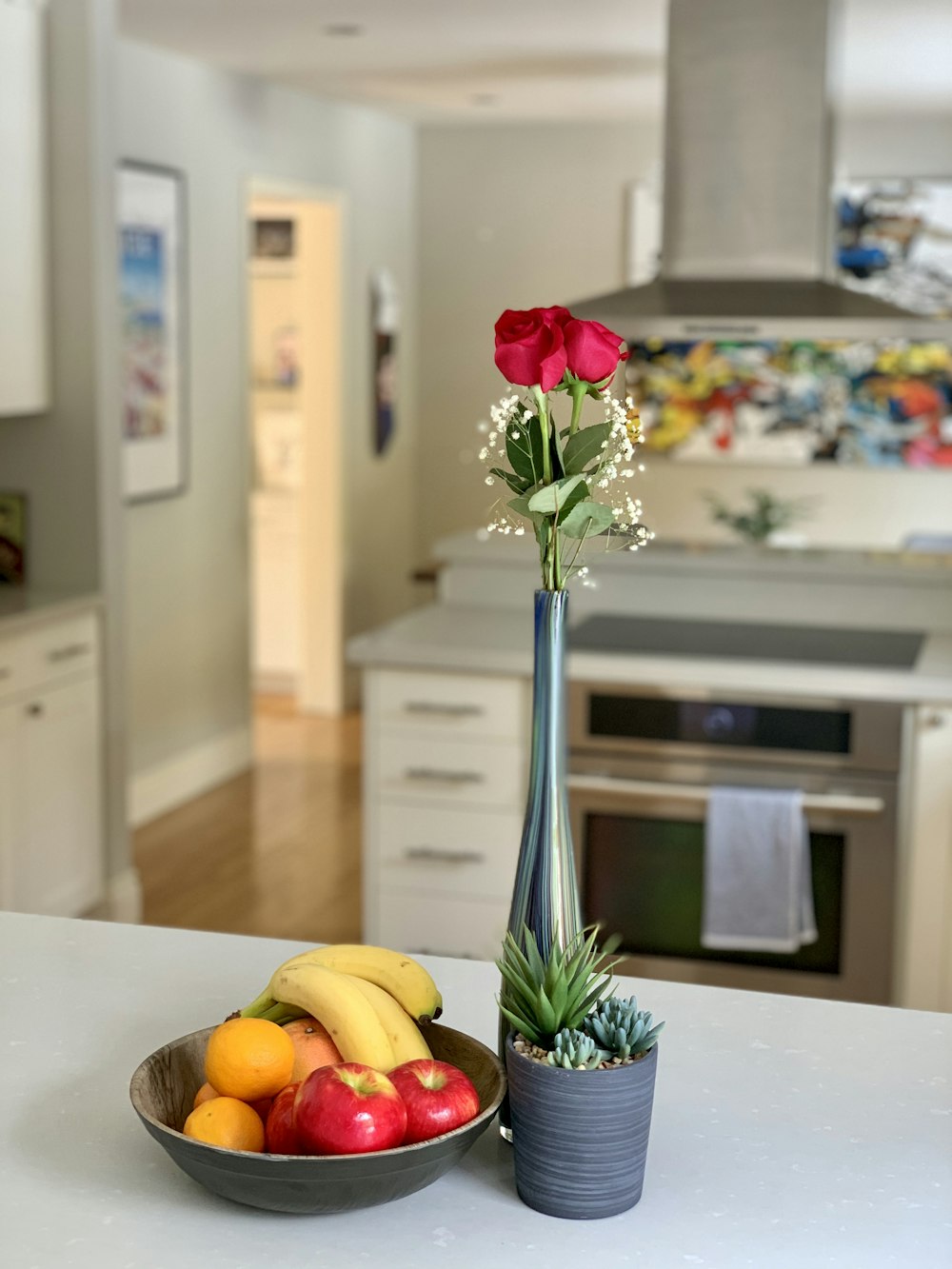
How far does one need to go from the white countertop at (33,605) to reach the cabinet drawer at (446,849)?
97 centimetres

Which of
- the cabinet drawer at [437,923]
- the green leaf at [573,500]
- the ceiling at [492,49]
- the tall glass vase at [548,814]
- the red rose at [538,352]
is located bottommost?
the cabinet drawer at [437,923]

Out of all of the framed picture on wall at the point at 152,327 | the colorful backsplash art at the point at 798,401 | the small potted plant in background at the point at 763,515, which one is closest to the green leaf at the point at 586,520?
the framed picture on wall at the point at 152,327

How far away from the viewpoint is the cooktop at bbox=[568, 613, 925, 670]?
3438mm

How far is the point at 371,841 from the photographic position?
11.7 feet

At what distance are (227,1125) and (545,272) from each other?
6614 millimetres

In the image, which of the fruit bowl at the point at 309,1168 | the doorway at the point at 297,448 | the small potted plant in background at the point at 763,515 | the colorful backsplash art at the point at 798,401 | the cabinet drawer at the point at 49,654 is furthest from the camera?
the colorful backsplash art at the point at 798,401

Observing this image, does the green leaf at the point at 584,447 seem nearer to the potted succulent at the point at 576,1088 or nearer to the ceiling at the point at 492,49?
the potted succulent at the point at 576,1088

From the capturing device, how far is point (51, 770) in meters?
3.93

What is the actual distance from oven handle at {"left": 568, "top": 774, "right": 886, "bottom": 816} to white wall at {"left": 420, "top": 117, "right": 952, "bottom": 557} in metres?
3.82

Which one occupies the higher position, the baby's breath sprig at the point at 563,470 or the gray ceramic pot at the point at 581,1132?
the baby's breath sprig at the point at 563,470

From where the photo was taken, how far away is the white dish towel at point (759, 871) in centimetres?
320

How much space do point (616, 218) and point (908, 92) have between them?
1.55 meters

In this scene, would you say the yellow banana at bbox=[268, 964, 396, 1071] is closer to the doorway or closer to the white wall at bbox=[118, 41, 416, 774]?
the white wall at bbox=[118, 41, 416, 774]

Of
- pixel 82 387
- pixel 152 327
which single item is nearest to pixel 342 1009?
pixel 82 387
